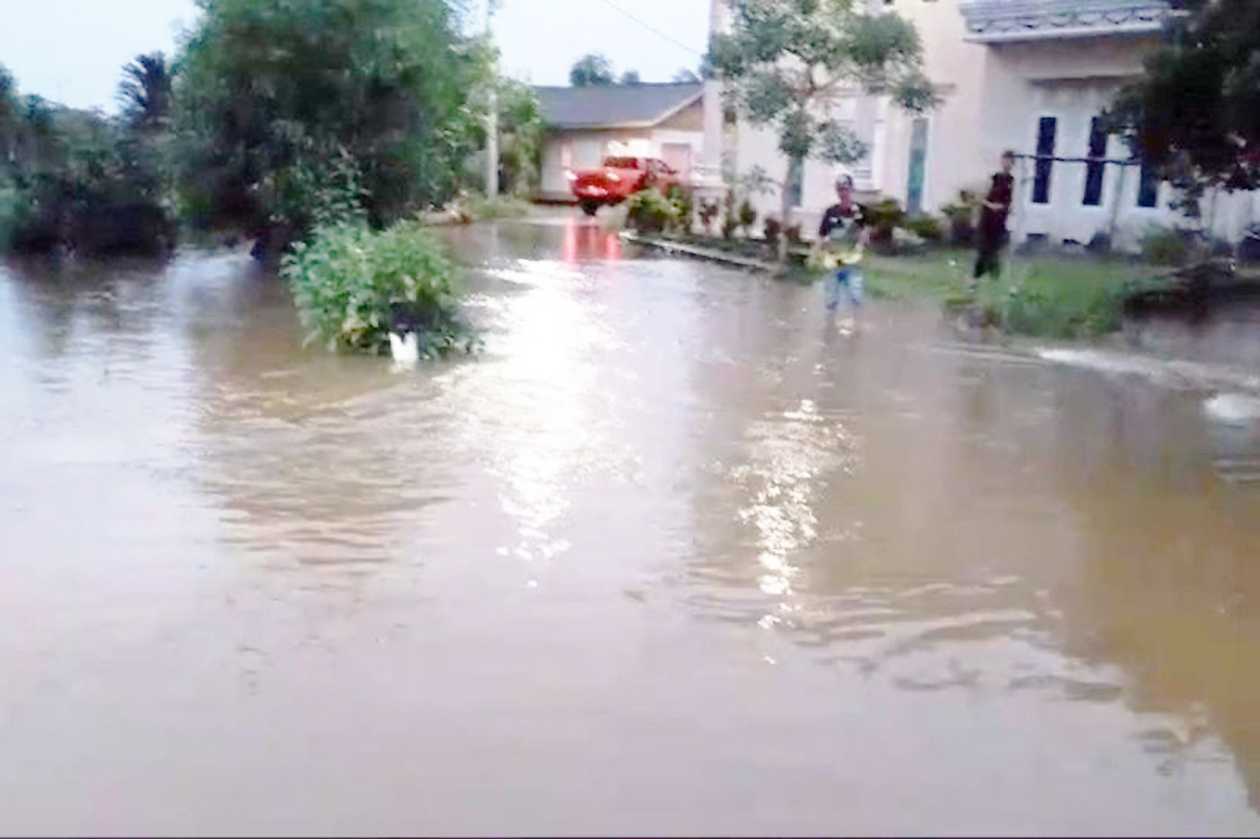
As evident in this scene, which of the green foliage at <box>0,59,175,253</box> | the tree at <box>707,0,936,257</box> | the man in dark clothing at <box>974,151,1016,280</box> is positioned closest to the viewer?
the man in dark clothing at <box>974,151,1016,280</box>

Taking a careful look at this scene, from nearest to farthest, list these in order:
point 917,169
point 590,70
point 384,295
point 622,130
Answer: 1. point 384,295
2. point 917,169
3. point 622,130
4. point 590,70

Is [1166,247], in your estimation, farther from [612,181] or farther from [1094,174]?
[612,181]

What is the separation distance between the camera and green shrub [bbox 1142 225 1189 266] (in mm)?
19391

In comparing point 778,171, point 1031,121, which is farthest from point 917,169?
point 778,171

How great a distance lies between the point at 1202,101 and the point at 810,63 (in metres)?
8.99

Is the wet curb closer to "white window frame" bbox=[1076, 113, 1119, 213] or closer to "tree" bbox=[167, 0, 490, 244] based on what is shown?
"white window frame" bbox=[1076, 113, 1119, 213]

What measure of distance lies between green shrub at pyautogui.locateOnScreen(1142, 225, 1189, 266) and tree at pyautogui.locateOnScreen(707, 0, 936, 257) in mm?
4824

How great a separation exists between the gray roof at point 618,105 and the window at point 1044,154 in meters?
26.3

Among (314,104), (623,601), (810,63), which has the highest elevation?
(810,63)

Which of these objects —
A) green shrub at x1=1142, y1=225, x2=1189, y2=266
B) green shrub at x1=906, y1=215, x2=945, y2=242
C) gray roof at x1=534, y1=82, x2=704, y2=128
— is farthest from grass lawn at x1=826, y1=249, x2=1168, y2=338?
gray roof at x1=534, y1=82, x2=704, y2=128

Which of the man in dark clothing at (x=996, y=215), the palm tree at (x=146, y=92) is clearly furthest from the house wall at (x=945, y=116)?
the palm tree at (x=146, y=92)

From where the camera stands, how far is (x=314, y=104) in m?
21.1

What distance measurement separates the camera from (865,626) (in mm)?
6789

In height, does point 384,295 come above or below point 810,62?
below
